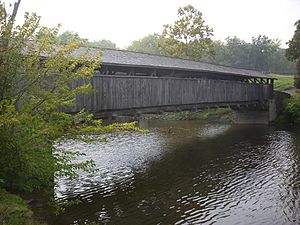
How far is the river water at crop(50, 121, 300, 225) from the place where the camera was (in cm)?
864

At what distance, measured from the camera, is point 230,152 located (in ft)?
57.0

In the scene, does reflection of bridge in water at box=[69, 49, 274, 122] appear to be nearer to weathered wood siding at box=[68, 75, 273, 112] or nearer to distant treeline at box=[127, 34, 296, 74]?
weathered wood siding at box=[68, 75, 273, 112]

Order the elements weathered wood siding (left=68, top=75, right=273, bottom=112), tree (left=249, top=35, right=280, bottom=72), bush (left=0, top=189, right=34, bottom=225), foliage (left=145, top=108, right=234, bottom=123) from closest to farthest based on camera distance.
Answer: bush (left=0, top=189, right=34, bottom=225)
weathered wood siding (left=68, top=75, right=273, bottom=112)
foliage (left=145, top=108, right=234, bottom=123)
tree (left=249, top=35, right=280, bottom=72)

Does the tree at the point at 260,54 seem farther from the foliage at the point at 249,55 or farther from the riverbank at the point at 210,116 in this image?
the riverbank at the point at 210,116

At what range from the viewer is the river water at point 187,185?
28.3ft

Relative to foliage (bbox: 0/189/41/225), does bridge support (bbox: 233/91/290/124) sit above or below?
above

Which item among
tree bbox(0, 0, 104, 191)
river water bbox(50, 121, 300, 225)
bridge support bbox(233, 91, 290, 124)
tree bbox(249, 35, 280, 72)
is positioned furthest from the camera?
tree bbox(249, 35, 280, 72)

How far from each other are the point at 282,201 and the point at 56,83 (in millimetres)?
7553

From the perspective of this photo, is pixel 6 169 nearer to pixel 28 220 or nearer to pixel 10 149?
pixel 10 149

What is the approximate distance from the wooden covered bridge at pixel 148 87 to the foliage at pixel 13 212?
3704 mm

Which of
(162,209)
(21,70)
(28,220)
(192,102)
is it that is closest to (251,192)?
(162,209)

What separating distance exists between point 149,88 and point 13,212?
35.2 ft

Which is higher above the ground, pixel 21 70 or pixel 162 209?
pixel 21 70

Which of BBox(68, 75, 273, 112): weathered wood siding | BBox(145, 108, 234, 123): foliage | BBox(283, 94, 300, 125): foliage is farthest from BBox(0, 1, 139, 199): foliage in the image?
BBox(145, 108, 234, 123): foliage
